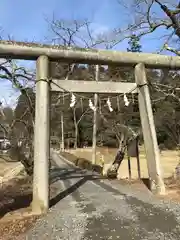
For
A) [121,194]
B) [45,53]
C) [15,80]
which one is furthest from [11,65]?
[121,194]

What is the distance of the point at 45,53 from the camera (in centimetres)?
825

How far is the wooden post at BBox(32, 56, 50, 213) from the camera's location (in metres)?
7.62

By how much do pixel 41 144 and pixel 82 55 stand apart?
2.83 meters

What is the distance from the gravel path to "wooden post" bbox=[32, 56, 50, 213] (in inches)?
16.4

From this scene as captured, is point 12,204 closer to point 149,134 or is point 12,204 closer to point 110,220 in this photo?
point 110,220

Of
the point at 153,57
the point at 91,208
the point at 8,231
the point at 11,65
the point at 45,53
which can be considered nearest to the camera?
the point at 8,231

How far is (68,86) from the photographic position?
8.72 metres

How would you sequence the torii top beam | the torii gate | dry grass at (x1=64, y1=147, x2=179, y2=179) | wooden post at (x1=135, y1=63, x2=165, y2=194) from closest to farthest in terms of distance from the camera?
the torii gate → the torii top beam → wooden post at (x1=135, y1=63, x2=165, y2=194) → dry grass at (x1=64, y1=147, x2=179, y2=179)

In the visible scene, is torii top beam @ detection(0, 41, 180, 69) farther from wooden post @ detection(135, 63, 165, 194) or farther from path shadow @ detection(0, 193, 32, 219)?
path shadow @ detection(0, 193, 32, 219)

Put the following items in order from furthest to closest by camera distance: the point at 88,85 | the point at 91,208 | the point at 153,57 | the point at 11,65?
the point at 11,65
the point at 153,57
the point at 88,85
the point at 91,208

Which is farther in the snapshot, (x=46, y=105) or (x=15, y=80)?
(x=15, y=80)

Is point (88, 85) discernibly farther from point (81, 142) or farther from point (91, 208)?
point (81, 142)

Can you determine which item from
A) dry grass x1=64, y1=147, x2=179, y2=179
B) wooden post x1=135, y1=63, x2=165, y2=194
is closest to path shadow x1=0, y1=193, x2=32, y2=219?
wooden post x1=135, y1=63, x2=165, y2=194

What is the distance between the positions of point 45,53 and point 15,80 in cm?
420
